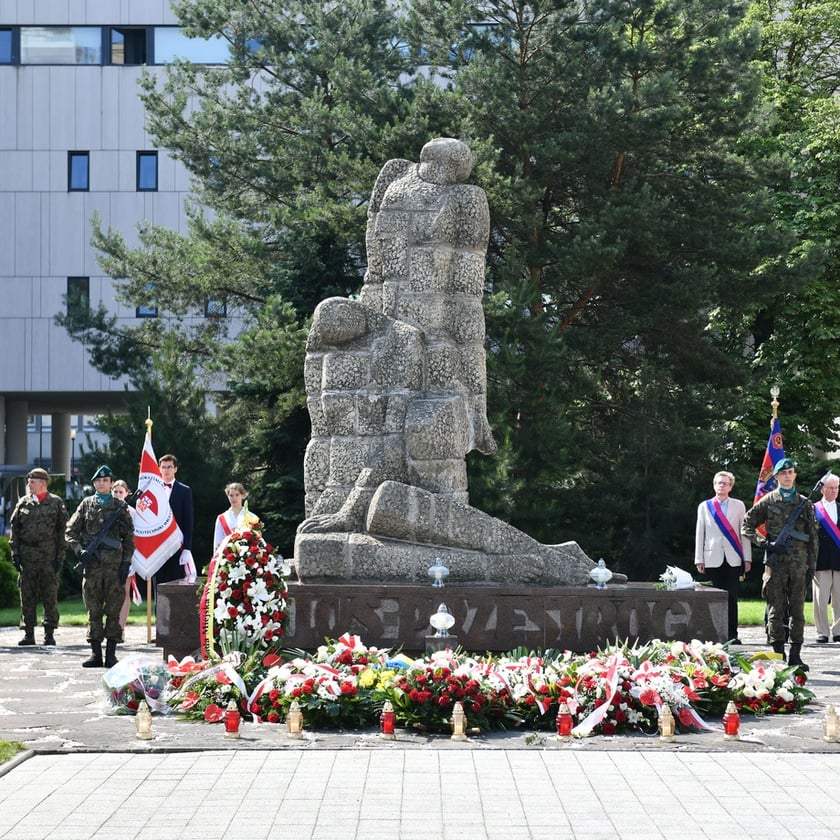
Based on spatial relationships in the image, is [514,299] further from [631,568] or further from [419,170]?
[419,170]

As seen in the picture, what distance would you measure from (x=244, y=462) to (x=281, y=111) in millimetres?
6550

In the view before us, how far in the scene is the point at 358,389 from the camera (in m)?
11.5

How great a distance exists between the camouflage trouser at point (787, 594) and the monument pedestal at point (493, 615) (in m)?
1.13

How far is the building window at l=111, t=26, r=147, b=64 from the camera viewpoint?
3478 cm

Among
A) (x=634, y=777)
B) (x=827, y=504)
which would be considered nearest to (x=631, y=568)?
(x=827, y=504)

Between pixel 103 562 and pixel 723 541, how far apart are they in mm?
5631

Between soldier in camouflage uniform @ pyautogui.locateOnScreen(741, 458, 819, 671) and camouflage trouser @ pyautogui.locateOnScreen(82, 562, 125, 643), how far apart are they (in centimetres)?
549

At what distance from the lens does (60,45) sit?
34.9 m

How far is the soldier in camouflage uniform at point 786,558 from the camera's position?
453 inches

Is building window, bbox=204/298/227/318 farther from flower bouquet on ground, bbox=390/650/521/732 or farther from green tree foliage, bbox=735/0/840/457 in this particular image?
flower bouquet on ground, bbox=390/650/521/732

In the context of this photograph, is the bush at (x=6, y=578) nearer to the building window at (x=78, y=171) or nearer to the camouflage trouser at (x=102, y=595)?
the camouflage trouser at (x=102, y=595)

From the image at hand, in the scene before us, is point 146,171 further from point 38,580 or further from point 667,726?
point 667,726

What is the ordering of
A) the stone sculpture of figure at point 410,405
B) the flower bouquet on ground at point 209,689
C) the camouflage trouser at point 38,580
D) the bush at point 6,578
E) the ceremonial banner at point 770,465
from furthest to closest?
1. the bush at point 6,578
2. the ceremonial banner at point 770,465
3. the camouflage trouser at point 38,580
4. the stone sculpture of figure at point 410,405
5. the flower bouquet on ground at point 209,689

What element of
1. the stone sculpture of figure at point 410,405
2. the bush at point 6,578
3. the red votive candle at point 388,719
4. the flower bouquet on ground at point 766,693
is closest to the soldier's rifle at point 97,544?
the stone sculpture of figure at point 410,405
